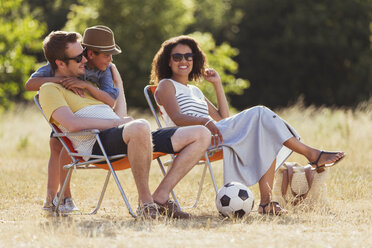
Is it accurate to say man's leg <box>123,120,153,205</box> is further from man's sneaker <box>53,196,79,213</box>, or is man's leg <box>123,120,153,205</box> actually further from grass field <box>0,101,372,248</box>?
man's sneaker <box>53,196,79,213</box>

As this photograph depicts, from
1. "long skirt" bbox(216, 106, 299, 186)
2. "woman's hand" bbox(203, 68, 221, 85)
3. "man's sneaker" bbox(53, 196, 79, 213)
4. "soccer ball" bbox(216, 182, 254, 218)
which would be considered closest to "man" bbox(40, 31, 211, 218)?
"soccer ball" bbox(216, 182, 254, 218)

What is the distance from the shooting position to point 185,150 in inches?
184

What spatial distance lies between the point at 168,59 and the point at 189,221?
5.78 ft

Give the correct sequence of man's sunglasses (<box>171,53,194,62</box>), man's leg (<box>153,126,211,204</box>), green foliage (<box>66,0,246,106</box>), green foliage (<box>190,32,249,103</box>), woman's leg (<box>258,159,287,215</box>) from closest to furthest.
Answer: man's leg (<box>153,126,211,204</box>), woman's leg (<box>258,159,287,215</box>), man's sunglasses (<box>171,53,194,62</box>), green foliage (<box>66,0,246,106</box>), green foliage (<box>190,32,249,103</box>)

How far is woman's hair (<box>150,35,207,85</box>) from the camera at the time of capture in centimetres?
570

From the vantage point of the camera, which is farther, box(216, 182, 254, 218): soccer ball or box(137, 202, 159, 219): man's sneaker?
box(216, 182, 254, 218): soccer ball

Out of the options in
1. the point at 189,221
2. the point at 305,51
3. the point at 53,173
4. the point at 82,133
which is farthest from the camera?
the point at 305,51

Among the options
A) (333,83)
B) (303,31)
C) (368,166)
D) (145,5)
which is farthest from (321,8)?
(368,166)

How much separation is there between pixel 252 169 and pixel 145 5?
14.6 meters

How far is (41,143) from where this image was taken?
10.9 meters

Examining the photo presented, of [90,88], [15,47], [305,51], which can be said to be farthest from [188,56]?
[305,51]

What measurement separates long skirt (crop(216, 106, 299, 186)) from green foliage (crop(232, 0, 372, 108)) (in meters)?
22.6

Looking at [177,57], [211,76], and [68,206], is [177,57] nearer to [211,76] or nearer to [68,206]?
[211,76]

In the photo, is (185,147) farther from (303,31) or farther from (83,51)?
(303,31)
